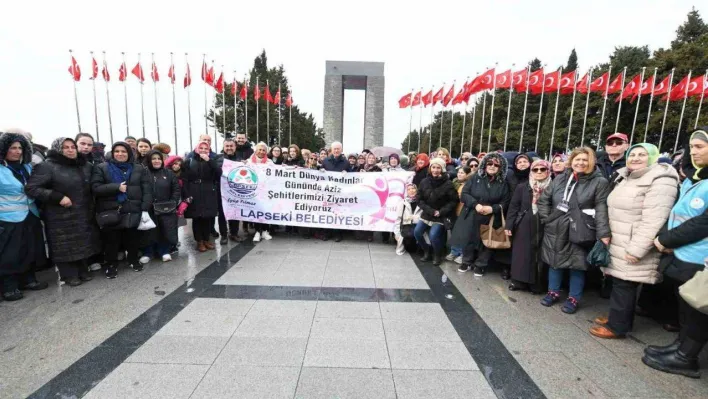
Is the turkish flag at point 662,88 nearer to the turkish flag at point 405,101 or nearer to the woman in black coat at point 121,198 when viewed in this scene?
the turkish flag at point 405,101

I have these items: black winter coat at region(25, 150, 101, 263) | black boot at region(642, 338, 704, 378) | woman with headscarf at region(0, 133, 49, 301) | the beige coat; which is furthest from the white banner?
black boot at region(642, 338, 704, 378)

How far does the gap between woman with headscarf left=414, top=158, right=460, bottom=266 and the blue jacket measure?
5.23 meters

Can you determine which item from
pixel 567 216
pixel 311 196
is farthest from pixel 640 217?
pixel 311 196

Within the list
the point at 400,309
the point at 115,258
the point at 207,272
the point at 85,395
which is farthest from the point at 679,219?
the point at 115,258

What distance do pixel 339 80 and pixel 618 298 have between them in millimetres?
31860

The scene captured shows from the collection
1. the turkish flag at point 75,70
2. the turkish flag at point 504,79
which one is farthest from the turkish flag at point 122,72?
the turkish flag at point 504,79

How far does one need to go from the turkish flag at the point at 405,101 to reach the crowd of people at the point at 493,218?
65.6ft

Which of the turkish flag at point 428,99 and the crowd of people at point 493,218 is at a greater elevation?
the turkish flag at point 428,99

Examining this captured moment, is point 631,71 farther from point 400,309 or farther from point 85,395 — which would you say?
point 85,395

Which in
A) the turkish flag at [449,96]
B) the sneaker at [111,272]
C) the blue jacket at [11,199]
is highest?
the turkish flag at [449,96]

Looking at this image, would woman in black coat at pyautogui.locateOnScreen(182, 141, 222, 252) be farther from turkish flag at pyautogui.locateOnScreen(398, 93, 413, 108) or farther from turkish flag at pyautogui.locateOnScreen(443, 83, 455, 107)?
turkish flag at pyautogui.locateOnScreen(398, 93, 413, 108)

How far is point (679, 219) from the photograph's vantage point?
2781 mm

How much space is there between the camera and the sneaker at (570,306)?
383 cm

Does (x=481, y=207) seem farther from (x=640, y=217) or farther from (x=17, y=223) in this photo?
(x=17, y=223)
